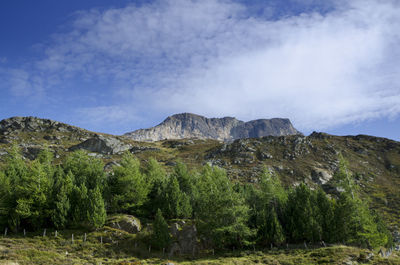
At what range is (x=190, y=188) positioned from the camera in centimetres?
6669

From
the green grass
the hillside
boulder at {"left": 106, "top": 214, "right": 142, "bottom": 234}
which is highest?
the hillside

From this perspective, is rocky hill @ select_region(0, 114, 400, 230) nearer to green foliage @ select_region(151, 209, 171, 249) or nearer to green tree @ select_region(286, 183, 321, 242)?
green tree @ select_region(286, 183, 321, 242)

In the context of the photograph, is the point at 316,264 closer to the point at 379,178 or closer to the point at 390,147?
the point at 379,178

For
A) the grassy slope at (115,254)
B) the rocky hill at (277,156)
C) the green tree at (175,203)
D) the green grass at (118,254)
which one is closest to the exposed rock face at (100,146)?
the rocky hill at (277,156)

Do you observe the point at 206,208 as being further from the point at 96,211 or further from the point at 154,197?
the point at 96,211

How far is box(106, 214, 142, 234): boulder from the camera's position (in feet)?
156

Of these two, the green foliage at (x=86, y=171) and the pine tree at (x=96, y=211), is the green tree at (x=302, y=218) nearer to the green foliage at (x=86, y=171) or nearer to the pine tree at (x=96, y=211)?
the pine tree at (x=96, y=211)

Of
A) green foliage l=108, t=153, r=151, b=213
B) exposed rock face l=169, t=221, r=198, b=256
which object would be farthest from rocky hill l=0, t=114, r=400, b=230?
exposed rock face l=169, t=221, r=198, b=256

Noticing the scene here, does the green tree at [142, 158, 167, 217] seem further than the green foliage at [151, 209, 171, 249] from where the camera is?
Yes

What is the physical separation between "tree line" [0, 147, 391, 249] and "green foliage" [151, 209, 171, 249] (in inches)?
6.9

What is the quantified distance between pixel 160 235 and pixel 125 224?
9123 mm

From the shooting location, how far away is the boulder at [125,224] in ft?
156

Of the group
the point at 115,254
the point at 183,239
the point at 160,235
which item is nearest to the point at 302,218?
the point at 183,239

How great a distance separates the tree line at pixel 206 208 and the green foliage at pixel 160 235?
18 centimetres
